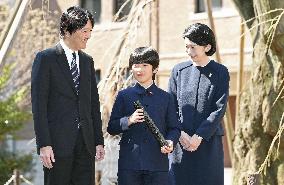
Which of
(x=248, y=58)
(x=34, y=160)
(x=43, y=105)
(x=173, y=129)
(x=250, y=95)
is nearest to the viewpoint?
(x=43, y=105)

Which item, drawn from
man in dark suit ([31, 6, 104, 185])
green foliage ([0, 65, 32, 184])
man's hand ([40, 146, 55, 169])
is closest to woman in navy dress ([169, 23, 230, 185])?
man in dark suit ([31, 6, 104, 185])

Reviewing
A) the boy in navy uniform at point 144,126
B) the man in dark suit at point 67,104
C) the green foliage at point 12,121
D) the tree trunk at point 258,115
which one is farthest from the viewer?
the green foliage at point 12,121

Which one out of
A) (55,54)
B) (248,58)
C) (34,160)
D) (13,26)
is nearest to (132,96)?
(55,54)

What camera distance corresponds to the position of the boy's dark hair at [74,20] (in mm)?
5543

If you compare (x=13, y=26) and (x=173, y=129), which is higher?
(x=13, y=26)

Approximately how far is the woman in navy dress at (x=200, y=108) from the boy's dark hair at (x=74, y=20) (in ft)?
2.81

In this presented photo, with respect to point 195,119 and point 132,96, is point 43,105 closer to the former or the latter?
point 132,96

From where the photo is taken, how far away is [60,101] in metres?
5.58

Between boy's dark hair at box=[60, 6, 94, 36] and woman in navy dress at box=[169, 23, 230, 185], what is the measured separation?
0.86 meters

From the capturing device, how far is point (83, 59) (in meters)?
5.71

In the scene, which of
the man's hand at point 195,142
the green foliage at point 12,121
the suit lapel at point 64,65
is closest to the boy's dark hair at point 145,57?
the suit lapel at point 64,65

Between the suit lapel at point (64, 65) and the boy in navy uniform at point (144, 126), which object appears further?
the boy in navy uniform at point (144, 126)

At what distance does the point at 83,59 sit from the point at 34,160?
16.1 meters

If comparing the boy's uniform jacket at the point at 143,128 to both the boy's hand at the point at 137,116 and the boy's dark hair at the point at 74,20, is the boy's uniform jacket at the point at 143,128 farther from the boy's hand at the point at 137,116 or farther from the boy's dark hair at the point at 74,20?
the boy's dark hair at the point at 74,20
